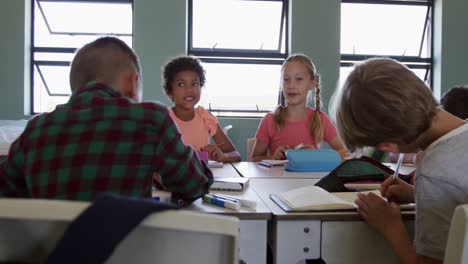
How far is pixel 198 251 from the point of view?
0.53 metres

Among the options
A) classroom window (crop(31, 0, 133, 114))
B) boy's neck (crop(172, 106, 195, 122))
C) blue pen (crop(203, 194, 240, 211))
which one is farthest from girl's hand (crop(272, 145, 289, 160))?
classroom window (crop(31, 0, 133, 114))

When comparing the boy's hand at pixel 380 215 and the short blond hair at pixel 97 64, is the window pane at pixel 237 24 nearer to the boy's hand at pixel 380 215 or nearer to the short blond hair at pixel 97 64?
the short blond hair at pixel 97 64

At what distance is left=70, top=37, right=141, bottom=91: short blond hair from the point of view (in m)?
0.98

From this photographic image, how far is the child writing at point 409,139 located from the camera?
2.70 ft

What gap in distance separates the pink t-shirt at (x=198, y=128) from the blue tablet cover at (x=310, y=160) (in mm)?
743

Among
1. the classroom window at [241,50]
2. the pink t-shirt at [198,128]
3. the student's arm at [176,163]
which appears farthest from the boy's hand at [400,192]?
the classroom window at [241,50]

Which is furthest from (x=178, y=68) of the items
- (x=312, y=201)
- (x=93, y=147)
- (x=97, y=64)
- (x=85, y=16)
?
(x=85, y=16)

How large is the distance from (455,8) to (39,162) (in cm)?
442

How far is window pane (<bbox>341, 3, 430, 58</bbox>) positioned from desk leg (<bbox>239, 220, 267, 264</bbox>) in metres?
3.78

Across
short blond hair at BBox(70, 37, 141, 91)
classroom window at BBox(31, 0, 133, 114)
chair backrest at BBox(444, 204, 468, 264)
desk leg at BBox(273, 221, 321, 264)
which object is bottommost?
desk leg at BBox(273, 221, 321, 264)

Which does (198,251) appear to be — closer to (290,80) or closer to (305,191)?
(305,191)

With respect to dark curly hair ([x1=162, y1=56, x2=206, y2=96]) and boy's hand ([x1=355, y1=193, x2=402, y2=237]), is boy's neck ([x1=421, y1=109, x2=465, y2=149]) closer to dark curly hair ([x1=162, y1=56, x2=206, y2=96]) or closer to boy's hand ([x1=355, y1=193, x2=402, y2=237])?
boy's hand ([x1=355, y1=193, x2=402, y2=237])

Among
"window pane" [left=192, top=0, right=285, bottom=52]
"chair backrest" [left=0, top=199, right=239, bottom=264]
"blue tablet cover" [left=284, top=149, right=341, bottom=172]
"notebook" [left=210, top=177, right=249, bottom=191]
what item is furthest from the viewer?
"window pane" [left=192, top=0, right=285, bottom=52]

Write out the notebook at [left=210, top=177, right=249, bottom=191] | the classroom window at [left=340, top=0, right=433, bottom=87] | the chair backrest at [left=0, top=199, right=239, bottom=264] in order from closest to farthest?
the chair backrest at [left=0, top=199, right=239, bottom=264] → the notebook at [left=210, top=177, right=249, bottom=191] → the classroom window at [left=340, top=0, right=433, bottom=87]
